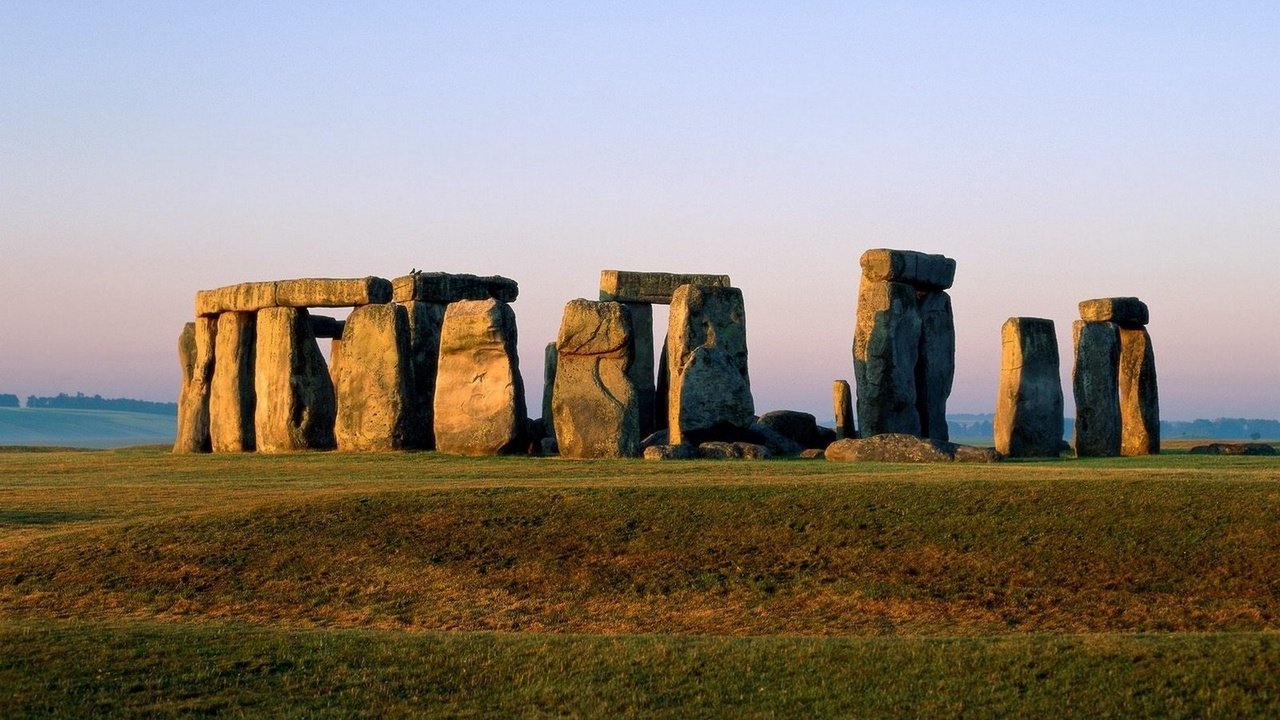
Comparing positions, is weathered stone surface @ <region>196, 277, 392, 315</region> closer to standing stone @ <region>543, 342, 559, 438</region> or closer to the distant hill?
standing stone @ <region>543, 342, 559, 438</region>

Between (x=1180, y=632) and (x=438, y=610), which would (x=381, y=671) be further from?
(x=1180, y=632)

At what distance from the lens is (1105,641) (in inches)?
504

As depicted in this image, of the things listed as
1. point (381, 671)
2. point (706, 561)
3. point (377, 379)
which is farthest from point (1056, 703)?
point (377, 379)

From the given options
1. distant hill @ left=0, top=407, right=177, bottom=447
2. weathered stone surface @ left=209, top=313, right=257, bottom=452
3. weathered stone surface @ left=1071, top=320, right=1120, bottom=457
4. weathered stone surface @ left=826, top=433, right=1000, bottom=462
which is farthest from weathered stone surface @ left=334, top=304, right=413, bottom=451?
distant hill @ left=0, top=407, right=177, bottom=447

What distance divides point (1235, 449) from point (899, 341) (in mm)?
6756

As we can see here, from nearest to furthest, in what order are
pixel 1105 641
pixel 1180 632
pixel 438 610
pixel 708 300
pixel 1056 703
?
1. pixel 1056 703
2. pixel 1105 641
3. pixel 1180 632
4. pixel 438 610
5. pixel 708 300

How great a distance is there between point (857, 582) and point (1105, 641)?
12.5 feet

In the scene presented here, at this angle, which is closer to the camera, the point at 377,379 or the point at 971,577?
the point at 971,577

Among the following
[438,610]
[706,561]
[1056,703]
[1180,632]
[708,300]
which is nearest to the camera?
[1056,703]

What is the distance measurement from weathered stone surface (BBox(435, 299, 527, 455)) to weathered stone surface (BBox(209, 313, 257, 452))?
6660mm

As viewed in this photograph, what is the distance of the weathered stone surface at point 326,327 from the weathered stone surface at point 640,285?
283 inches

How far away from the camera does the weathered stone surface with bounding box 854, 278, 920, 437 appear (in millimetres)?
30625

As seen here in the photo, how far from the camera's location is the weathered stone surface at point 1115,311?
3041cm

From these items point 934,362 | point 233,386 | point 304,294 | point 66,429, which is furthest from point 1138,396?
point 66,429
